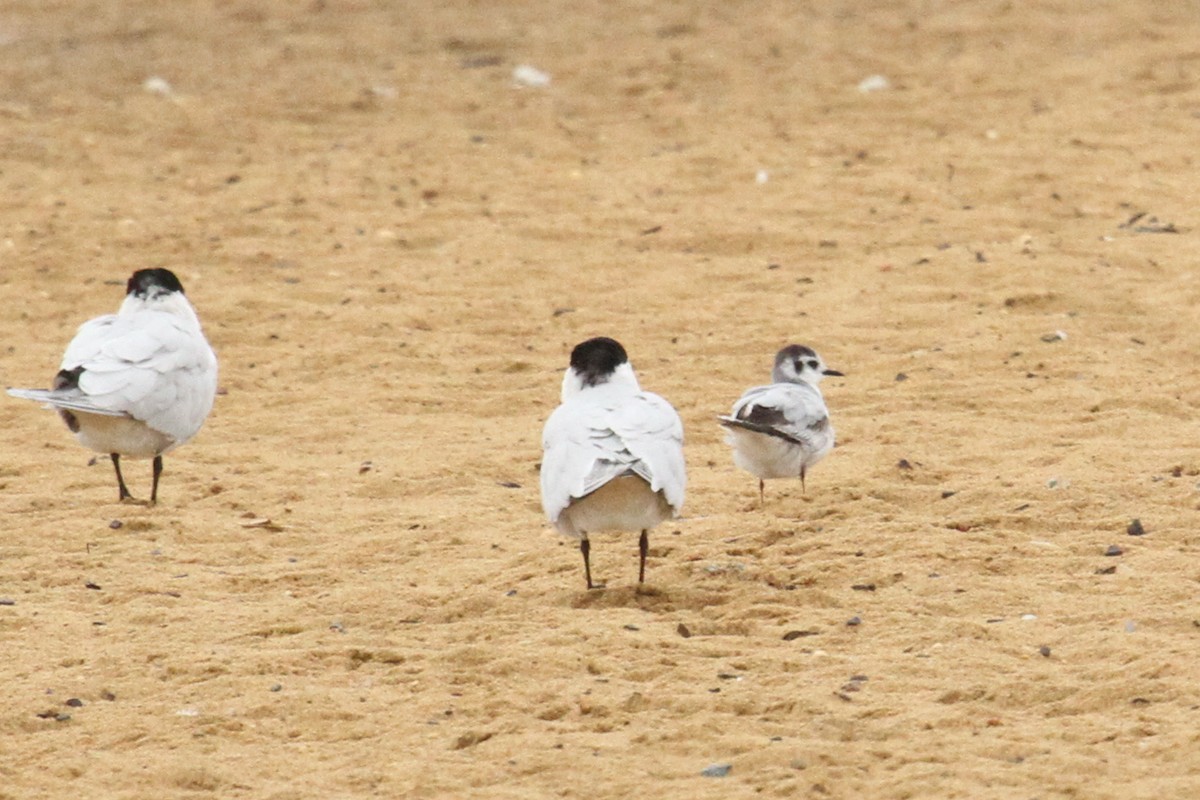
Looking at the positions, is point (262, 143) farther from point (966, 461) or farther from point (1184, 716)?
point (1184, 716)

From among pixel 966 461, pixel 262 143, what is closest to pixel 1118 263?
pixel 966 461

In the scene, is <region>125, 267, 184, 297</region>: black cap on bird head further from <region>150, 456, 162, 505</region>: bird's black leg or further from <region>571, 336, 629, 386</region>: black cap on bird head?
<region>571, 336, 629, 386</region>: black cap on bird head

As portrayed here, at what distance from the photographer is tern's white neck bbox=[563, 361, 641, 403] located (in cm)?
676

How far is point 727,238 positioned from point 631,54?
4.96 m

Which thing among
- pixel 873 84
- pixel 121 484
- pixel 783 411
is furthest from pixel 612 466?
pixel 873 84

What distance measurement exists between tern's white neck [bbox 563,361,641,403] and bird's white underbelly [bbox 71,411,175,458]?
6.11 ft

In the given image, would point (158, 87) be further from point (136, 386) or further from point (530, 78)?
point (136, 386)

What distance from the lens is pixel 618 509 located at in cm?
631

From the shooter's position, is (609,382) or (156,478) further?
(156,478)

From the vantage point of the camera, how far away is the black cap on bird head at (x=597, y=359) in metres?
6.74

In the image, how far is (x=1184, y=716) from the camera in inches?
199

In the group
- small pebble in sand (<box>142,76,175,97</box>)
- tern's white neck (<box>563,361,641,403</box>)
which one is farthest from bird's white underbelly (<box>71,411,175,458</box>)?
small pebble in sand (<box>142,76,175,97</box>)

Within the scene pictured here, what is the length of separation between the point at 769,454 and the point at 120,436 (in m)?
2.54

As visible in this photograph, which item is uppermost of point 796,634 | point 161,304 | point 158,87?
point 158,87
